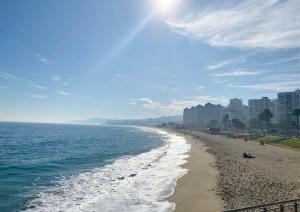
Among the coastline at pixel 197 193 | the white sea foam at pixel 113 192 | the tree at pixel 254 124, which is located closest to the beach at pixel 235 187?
the coastline at pixel 197 193

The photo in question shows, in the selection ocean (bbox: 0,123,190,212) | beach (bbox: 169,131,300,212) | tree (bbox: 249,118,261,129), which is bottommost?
ocean (bbox: 0,123,190,212)

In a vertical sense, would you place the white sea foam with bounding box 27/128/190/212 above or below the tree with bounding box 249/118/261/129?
below

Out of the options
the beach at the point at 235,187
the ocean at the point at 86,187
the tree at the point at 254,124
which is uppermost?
the tree at the point at 254,124

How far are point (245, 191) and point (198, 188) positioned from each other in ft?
15.4

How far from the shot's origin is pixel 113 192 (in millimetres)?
29828

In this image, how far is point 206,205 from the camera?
24797 millimetres

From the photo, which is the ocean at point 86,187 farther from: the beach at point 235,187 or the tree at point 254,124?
the tree at point 254,124

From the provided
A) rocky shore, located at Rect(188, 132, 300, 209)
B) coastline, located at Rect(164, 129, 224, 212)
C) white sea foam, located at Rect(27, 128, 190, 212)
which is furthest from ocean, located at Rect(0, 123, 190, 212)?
rocky shore, located at Rect(188, 132, 300, 209)

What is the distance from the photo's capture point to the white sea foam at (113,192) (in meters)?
24.9

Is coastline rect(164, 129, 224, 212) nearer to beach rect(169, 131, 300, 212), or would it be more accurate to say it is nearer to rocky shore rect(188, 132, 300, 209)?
beach rect(169, 131, 300, 212)

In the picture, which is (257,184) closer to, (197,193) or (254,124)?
(197,193)

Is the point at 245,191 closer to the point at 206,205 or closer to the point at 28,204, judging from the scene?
the point at 206,205

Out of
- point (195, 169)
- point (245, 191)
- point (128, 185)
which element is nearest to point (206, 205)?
point (245, 191)

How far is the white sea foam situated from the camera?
2491 cm
